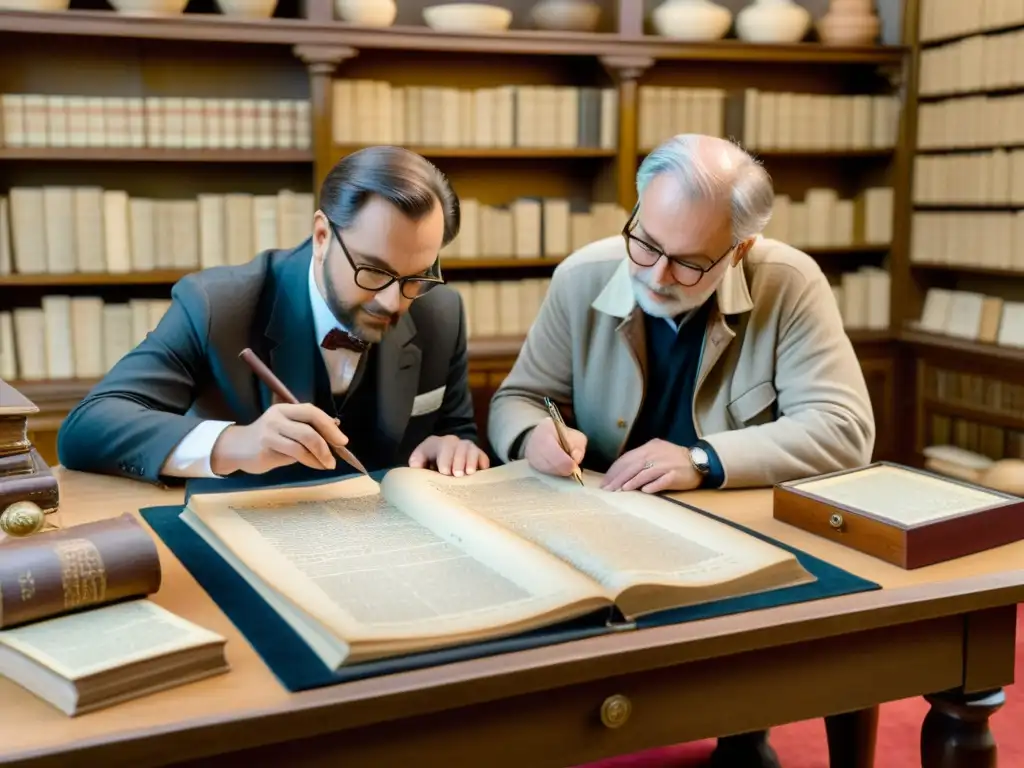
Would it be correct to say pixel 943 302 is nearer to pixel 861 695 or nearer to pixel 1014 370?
pixel 1014 370

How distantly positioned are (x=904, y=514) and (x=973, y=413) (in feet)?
9.81

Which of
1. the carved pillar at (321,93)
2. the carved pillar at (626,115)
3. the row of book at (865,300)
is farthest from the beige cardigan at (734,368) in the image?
the row of book at (865,300)

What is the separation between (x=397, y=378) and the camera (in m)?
1.99

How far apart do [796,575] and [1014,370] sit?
299 cm

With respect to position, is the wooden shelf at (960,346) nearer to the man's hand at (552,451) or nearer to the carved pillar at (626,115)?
the carved pillar at (626,115)

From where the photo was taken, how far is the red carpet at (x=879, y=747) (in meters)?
2.29

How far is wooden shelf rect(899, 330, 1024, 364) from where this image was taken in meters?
3.84

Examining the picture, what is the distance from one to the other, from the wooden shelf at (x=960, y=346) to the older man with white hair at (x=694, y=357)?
212cm

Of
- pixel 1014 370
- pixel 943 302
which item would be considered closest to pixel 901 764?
pixel 1014 370

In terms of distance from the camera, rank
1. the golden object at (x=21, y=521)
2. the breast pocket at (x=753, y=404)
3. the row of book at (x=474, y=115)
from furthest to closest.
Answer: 1. the row of book at (x=474, y=115)
2. the breast pocket at (x=753, y=404)
3. the golden object at (x=21, y=521)

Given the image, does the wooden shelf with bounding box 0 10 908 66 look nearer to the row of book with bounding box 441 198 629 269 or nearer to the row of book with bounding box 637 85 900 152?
the row of book with bounding box 637 85 900 152

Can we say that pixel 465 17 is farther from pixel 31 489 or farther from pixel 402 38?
pixel 31 489

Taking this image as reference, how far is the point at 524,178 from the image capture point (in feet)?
13.9

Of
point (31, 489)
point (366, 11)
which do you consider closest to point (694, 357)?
point (31, 489)
